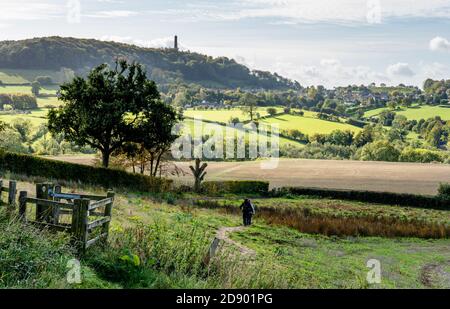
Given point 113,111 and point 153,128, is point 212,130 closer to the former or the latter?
point 153,128

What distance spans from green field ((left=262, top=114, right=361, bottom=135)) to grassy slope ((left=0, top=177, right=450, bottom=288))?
113 meters

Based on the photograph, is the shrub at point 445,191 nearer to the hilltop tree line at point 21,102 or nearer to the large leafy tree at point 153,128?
the large leafy tree at point 153,128

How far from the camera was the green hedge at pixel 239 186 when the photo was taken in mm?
56781

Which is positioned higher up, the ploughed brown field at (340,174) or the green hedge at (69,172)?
the green hedge at (69,172)

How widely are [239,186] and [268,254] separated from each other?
37.1m

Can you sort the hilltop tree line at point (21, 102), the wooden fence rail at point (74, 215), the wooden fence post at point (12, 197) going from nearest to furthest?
the wooden fence rail at point (74, 215) < the wooden fence post at point (12, 197) < the hilltop tree line at point (21, 102)

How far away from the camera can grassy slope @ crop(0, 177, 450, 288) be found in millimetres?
12617

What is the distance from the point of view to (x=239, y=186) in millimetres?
58281

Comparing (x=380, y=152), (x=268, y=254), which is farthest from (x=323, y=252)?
(x=380, y=152)

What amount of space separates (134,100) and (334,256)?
32.7 metres

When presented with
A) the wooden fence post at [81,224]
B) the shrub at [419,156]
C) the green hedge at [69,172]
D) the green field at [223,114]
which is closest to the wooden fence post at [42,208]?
the wooden fence post at [81,224]

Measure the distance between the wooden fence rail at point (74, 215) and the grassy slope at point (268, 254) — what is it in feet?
1.79

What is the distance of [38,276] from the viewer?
35.7ft
